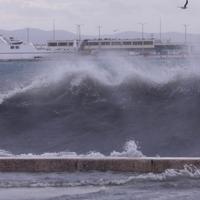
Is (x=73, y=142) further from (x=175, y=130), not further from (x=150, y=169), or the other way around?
(x=150, y=169)

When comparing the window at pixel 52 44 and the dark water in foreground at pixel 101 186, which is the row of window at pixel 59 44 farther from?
the dark water in foreground at pixel 101 186

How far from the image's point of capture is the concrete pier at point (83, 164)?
10.5 meters

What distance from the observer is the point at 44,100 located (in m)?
20.1

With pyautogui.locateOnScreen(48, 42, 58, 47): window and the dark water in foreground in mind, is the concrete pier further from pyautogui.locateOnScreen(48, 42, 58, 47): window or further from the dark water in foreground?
pyautogui.locateOnScreen(48, 42, 58, 47): window

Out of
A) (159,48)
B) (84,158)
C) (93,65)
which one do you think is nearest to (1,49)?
(159,48)

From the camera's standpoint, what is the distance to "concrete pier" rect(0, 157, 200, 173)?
10.5m

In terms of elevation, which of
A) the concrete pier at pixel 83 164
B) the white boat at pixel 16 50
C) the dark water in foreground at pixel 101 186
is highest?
the white boat at pixel 16 50

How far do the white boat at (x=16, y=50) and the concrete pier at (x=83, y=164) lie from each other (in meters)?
80.9

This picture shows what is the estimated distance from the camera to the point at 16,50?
96.4 metres

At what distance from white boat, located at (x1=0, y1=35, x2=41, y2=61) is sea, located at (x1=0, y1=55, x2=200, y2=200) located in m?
70.7

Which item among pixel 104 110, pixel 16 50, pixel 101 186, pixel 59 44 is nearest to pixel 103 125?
pixel 104 110

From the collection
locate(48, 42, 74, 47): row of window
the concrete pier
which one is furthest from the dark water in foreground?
locate(48, 42, 74, 47): row of window

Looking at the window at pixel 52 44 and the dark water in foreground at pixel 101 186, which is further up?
the window at pixel 52 44

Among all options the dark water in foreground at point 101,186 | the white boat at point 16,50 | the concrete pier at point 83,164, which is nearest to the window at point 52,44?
the white boat at point 16,50
